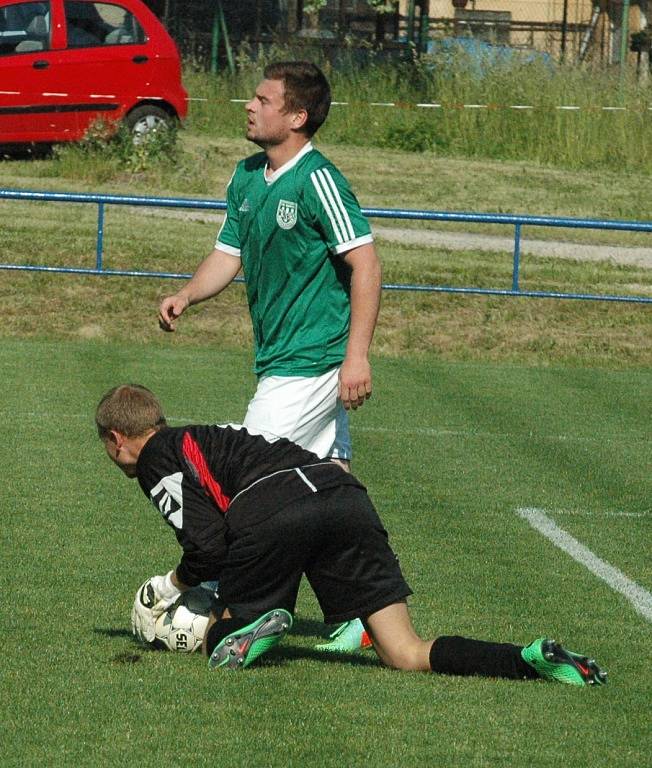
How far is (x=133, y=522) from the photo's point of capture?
8.46 m

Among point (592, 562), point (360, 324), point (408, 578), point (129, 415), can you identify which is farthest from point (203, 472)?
point (592, 562)

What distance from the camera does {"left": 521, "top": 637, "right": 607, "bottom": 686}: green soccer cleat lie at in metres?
5.57

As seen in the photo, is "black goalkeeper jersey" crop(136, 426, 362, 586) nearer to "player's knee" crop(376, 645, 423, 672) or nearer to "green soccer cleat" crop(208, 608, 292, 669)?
"green soccer cleat" crop(208, 608, 292, 669)

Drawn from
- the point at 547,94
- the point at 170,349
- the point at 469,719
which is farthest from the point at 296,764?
the point at 547,94

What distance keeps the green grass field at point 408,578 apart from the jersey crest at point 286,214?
1581 mm

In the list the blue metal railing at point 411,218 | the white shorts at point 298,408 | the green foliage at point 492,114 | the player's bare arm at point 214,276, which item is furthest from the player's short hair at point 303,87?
the green foliage at point 492,114

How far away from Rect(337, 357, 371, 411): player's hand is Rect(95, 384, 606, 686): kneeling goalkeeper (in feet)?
0.93

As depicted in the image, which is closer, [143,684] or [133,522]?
[143,684]

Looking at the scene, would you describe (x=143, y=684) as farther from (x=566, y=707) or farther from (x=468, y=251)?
(x=468, y=251)

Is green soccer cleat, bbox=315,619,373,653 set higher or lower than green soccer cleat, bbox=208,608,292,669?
lower

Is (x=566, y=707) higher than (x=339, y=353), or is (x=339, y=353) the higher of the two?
(x=339, y=353)

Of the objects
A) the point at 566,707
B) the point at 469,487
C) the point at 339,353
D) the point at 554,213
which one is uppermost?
the point at 339,353

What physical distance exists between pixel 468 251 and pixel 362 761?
47.9 feet

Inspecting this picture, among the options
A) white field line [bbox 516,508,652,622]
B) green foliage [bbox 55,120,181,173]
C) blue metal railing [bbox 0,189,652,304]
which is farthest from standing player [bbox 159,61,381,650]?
green foliage [bbox 55,120,181,173]
